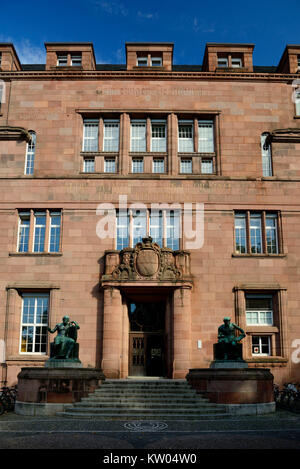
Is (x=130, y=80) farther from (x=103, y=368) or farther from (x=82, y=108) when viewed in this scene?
(x=103, y=368)

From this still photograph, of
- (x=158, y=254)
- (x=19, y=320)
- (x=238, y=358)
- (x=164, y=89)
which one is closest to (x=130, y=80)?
(x=164, y=89)

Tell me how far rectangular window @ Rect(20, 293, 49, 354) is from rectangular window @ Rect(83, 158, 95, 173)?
22.5ft

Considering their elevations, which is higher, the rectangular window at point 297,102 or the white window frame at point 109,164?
the rectangular window at point 297,102

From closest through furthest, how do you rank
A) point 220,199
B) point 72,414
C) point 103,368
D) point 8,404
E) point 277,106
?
point 72,414
point 8,404
point 103,368
point 220,199
point 277,106

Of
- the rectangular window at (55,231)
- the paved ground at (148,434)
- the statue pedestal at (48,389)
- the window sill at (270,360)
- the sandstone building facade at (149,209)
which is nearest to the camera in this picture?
the paved ground at (148,434)

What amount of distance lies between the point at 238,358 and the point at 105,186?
441 inches

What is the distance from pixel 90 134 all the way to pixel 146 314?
392 inches

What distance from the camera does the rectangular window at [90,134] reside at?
2631cm

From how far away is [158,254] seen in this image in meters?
23.1

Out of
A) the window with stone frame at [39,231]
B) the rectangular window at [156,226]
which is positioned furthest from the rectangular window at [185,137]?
the window with stone frame at [39,231]

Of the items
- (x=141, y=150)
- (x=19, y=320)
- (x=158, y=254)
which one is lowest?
(x=19, y=320)

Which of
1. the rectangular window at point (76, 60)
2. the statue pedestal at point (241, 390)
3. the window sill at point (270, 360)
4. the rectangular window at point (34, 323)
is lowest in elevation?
the statue pedestal at point (241, 390)

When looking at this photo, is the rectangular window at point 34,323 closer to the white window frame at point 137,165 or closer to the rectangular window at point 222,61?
the white window frame at point 137,165

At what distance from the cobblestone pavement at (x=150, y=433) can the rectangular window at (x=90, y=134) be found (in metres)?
14.6
